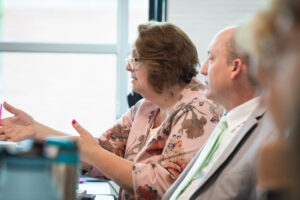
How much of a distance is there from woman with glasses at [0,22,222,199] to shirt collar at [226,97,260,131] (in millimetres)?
306

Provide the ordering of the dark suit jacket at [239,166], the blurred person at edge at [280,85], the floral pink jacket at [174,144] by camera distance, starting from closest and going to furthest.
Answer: the blurred person at edge at [280,85] → the dark suit jacket at [239,166] → the floral pink jacket at [174,144]

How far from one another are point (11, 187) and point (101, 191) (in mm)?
1706

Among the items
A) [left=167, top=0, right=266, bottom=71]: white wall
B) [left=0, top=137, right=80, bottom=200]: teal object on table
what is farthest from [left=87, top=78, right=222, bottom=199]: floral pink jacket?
[left=167, top=0, right=266, bottom=71]: white wall

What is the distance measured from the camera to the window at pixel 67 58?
4.04 metres

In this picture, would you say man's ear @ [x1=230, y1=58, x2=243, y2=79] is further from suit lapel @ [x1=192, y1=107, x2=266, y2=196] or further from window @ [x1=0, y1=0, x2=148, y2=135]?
window @ [x1=0, y1=0, x2=148, y2=135]

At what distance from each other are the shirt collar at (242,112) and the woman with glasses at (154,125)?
306 millimetres

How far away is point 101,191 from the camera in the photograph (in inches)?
92.3

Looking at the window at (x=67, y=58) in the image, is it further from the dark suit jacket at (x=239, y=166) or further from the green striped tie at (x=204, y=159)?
the dark suit jacket at (x=239, y=166)

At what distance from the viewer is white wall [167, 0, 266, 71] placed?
11.6 feet

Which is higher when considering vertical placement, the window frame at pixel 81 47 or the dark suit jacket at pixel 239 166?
the dark suit jacket at pixel 239 166

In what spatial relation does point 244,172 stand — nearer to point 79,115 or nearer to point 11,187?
point 11,187

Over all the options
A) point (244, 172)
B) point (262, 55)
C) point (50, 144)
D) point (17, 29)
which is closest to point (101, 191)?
point (244, 172)

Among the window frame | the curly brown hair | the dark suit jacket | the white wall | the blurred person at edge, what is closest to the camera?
the blurred person at edge

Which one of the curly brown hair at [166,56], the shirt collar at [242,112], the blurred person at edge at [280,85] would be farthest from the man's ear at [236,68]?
the blurred person at edge at [280,85]
